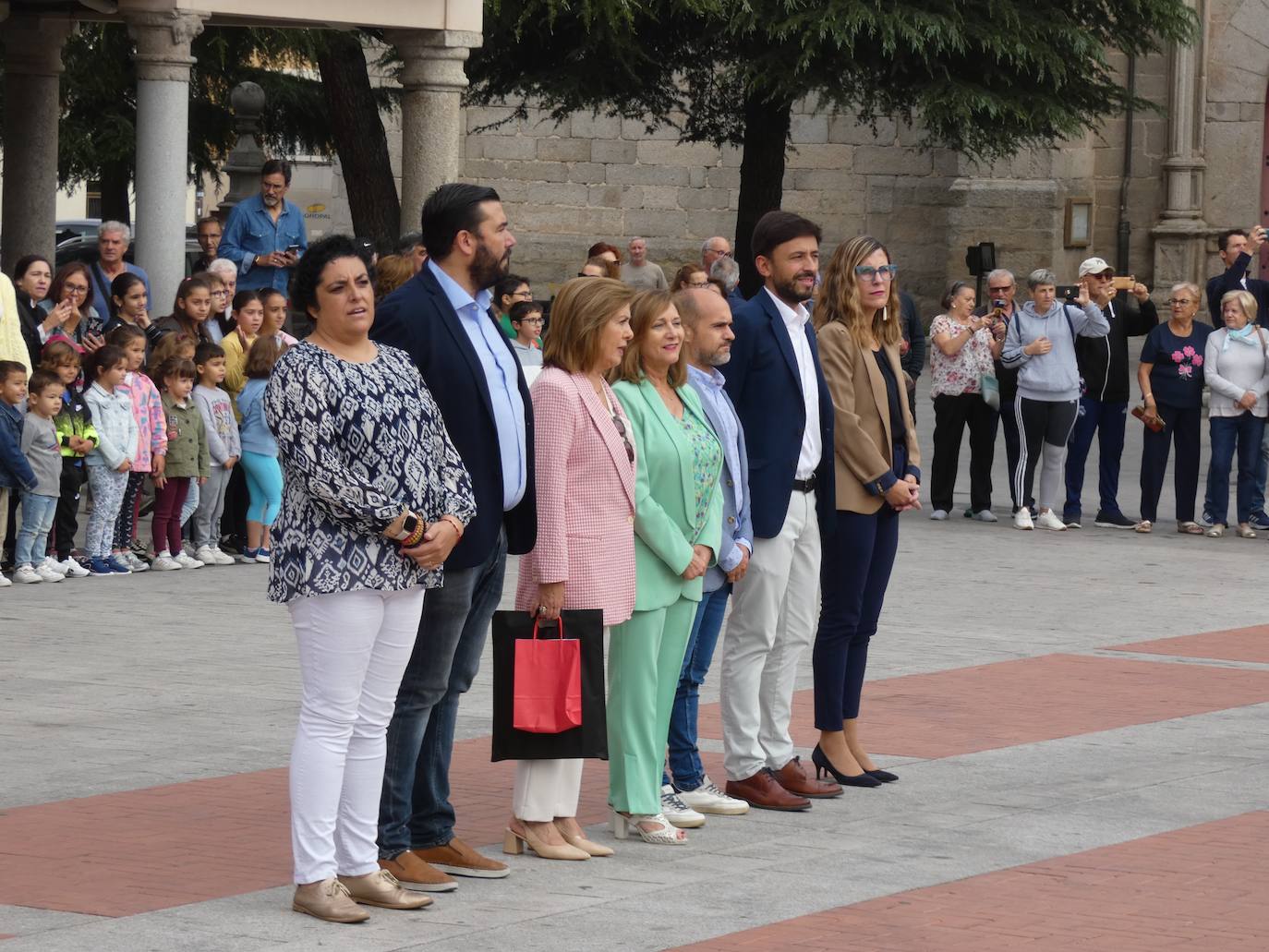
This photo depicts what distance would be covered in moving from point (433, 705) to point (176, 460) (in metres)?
7.36

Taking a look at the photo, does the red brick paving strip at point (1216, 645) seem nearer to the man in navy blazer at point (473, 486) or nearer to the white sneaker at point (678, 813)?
the white sneaker at point (678, 813)

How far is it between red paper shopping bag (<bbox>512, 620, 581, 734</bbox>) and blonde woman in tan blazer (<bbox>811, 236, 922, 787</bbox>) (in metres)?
1.58

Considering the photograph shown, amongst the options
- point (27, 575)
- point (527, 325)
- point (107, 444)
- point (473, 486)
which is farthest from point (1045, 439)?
point (473, 486)

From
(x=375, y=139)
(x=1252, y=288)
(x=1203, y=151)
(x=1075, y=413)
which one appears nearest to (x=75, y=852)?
(x=1075, y=413)

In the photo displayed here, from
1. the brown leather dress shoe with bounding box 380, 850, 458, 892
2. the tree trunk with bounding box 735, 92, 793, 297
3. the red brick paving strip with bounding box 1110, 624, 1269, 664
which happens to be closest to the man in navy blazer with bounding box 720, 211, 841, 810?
the brown leather dress shoe with bounding box 380, 850, 458, 892

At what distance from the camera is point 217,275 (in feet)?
49.0

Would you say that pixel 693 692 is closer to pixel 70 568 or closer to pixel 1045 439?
pixel 70 568

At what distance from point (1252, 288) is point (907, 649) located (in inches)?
315

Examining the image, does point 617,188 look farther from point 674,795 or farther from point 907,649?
point 674,795

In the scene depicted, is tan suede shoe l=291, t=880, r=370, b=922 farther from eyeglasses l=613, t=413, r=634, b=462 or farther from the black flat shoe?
the black flat shoe

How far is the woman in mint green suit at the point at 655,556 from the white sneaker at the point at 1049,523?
34.1 feet

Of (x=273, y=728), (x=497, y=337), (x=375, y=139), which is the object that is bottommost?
(x=273, y=728)

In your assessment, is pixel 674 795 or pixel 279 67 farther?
pixel 279 67

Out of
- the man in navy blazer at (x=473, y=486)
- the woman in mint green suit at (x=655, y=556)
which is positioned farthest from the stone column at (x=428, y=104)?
the man in navy blazer at (x=473, y=486)
